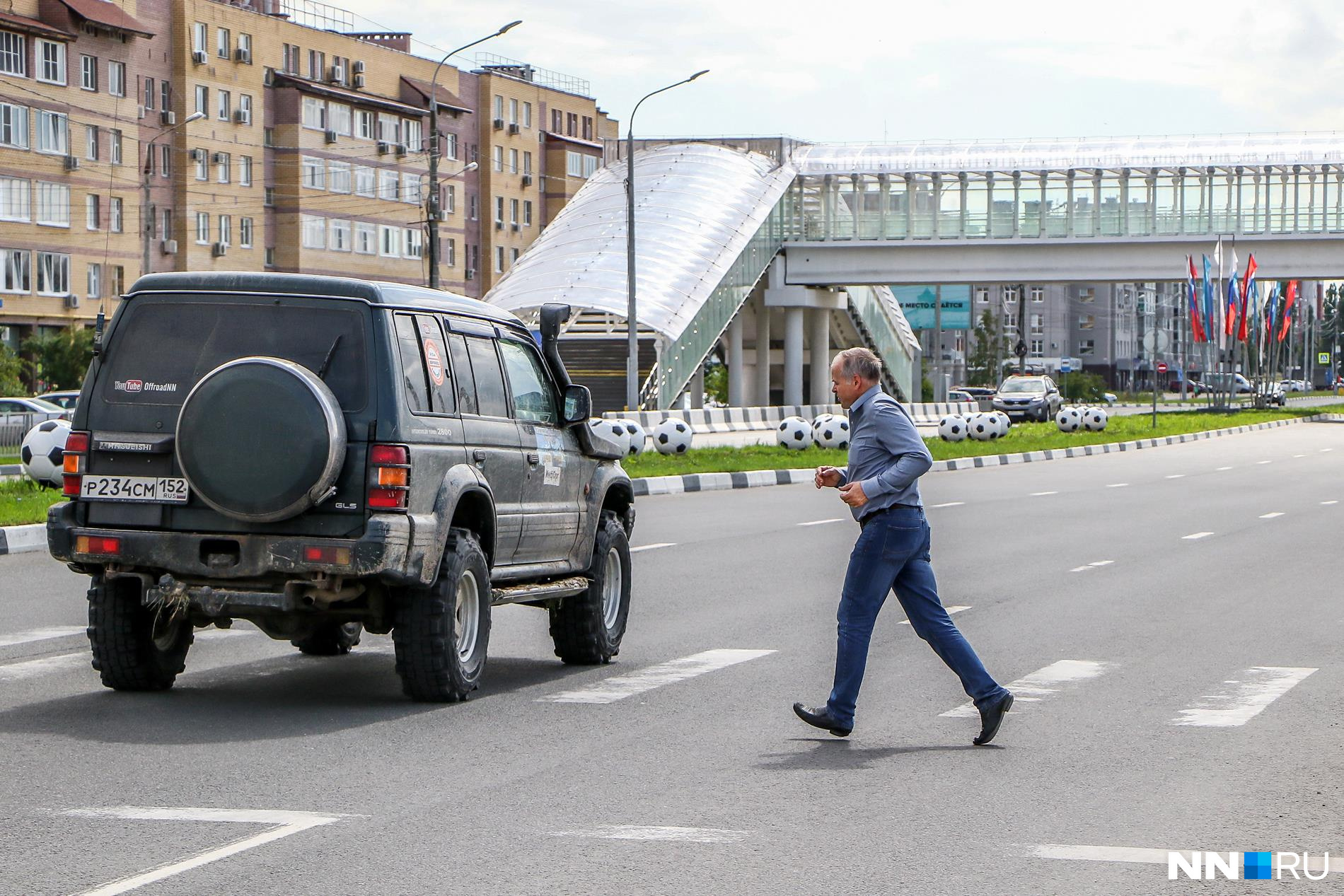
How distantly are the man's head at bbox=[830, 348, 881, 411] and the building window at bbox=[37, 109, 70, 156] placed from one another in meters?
59.0

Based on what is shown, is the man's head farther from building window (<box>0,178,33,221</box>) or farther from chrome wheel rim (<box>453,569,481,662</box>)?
building window (<box>0,178,33,221</box>)

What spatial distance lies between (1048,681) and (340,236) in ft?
239

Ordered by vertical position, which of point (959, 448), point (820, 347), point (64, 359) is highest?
Answer: point (820, 347)

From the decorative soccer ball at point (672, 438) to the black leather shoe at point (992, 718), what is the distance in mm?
26901

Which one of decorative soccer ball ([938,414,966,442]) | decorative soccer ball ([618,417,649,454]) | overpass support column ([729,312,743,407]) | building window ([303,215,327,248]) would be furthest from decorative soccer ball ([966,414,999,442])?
building window ([303,215,327,248])

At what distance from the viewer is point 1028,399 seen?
6494 cm

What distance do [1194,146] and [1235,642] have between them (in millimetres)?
57036

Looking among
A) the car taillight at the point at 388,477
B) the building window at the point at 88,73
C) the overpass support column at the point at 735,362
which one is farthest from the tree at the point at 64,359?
the car taillight at the point at 388,477

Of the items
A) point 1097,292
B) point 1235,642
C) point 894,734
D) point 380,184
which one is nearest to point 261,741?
point 894,734

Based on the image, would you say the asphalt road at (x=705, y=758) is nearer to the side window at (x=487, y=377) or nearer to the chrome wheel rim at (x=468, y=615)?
the chrome wheel rim at (x=468, y=615)

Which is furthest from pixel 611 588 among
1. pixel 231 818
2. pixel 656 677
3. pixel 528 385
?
pixel 231 818

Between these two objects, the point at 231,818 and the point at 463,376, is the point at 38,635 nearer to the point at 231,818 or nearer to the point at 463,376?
the point at 463,376

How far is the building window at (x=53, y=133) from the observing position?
62750mm

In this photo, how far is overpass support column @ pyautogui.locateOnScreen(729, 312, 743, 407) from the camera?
6488 centimetres
